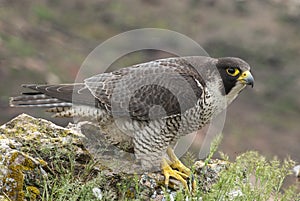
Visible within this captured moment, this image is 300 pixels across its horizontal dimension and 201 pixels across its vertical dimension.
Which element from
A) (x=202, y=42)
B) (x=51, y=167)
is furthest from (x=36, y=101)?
(x=202, y=42)

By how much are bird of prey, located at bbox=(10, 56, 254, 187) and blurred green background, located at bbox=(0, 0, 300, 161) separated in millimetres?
7730

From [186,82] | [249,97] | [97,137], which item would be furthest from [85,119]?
[249,97]

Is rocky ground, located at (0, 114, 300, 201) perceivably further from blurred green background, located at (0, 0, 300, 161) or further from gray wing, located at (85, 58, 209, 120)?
blurred green background, located at (0, 0, 300, 161)

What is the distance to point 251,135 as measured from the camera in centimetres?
1602

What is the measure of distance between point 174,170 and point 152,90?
749 mm

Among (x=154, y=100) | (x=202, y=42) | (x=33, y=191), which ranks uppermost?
(x=202, y=42)

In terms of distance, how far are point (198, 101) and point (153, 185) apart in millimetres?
864

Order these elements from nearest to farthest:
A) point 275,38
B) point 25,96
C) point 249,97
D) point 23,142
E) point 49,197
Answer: point 49,197 < point 23,142 < point 25,96 < point 249,97 < point 275,38

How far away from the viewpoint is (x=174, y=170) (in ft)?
18.7

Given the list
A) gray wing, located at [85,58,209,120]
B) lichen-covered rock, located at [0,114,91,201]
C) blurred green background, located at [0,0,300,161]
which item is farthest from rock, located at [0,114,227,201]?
blurred green background, located at [0,0,300,161]

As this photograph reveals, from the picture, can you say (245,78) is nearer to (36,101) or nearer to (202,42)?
(36,101)

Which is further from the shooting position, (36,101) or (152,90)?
(36,101)

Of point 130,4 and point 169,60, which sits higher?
point 130,4

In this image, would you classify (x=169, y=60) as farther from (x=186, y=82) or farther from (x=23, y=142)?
(x=23, y=142)
